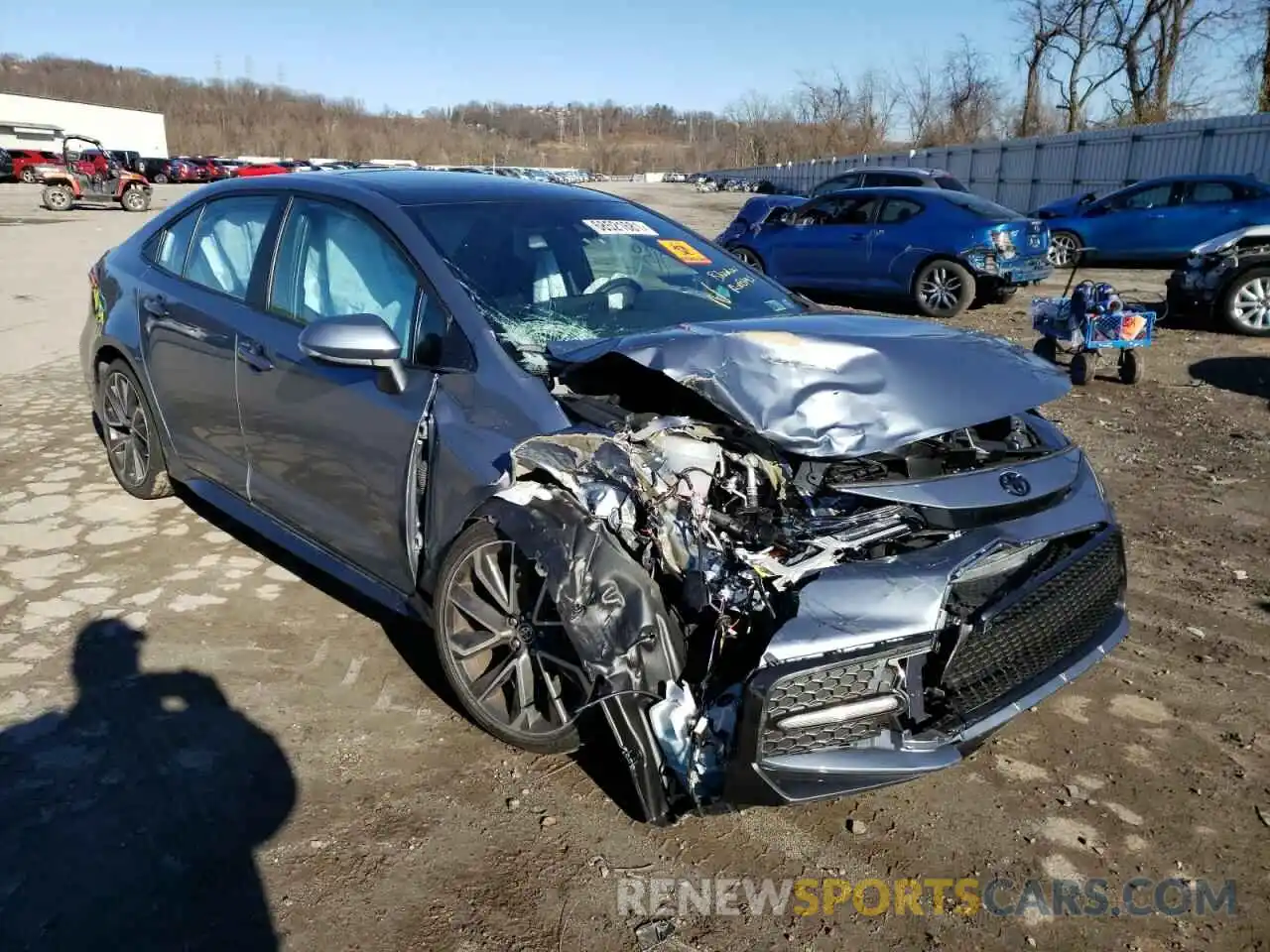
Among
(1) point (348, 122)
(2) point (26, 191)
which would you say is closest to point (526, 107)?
(1) point (348, 122)

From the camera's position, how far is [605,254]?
371 cm

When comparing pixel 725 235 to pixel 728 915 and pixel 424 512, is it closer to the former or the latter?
pixel 424 512

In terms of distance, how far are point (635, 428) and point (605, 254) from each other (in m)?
1.21

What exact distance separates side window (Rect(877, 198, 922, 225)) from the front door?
9356 millimetres

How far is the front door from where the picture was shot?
316 cm

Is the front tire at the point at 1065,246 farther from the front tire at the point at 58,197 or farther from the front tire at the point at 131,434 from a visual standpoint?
the front tire at the point at 58,197

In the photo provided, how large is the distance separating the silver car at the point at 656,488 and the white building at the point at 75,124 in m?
69.2

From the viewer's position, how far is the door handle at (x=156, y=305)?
171 inches

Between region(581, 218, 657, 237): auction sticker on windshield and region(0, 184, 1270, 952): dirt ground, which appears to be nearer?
region(0, 184, 1270, 952): dirt ground

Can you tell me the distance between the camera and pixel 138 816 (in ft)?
8.74

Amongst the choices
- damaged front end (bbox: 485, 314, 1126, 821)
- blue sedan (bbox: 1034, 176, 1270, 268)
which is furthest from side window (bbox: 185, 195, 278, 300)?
blue sedan (bbox: 1034, 176, 1270, 268)

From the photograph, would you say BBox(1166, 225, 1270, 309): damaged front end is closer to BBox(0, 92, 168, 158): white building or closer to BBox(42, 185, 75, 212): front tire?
BBox(42, 185, 75, 212): front tire

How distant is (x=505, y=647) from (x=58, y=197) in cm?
3370

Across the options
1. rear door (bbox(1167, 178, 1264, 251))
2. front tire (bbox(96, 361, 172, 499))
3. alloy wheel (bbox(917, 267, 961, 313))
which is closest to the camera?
front tire (bbox(96, 361, 172, 499))
